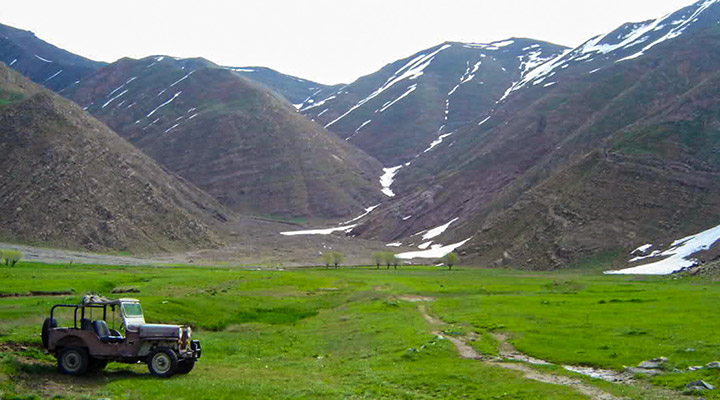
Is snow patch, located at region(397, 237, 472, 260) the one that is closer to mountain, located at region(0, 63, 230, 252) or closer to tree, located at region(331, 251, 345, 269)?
tree, located at region(331, 251, 345, 269)

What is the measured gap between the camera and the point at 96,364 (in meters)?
24.0

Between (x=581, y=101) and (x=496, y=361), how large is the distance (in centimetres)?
Answer: 18811

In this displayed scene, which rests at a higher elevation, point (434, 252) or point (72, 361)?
point (72, 361)

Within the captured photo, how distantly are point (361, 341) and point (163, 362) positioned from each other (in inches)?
573

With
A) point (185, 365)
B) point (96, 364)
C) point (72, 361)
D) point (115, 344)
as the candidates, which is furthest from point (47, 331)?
point (185, 365)

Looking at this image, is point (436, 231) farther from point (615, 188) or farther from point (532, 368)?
point (532, 368)

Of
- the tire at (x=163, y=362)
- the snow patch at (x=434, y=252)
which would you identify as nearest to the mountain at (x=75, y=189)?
the snow patch at (x=434, y=252)

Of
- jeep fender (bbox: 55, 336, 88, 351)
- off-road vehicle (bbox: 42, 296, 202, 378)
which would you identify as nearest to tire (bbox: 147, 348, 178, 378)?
off-road vehicle (bbox: 42, 296, 202, 378)

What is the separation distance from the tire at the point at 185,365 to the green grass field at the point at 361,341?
0.45 meters

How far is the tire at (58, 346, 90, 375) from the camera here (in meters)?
23.2

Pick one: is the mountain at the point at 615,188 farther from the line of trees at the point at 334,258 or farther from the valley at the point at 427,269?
the line of trees at the point at 334,258

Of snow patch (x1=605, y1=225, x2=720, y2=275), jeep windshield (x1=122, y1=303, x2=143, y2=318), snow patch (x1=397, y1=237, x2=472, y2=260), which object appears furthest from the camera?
snow patch (x1=397, y1=237, x2=472, y2=260)

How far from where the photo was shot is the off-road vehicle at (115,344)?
2331 cm

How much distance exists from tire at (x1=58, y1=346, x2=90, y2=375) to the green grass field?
0.40 meters
